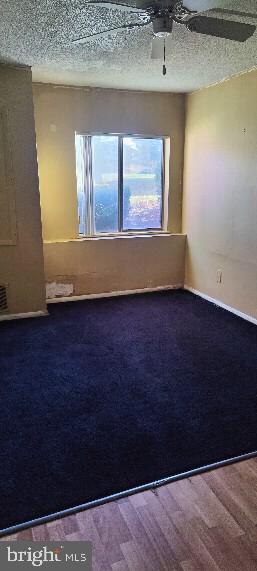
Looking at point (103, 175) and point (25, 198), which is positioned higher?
point (103, 175)

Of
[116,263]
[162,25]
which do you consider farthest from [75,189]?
[162,25]

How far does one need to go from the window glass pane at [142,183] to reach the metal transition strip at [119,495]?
3.47 metres

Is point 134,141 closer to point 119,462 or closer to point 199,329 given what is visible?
point 199,329

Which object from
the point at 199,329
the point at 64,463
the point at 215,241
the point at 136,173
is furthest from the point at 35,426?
the point at 136,173

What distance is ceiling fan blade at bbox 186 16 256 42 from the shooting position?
207 centimetres

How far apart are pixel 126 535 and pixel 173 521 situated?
220 mm

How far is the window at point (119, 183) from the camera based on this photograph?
4641mm

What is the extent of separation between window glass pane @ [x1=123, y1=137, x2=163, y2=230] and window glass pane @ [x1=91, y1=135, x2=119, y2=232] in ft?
0.45

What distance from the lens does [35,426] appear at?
7.73 ft

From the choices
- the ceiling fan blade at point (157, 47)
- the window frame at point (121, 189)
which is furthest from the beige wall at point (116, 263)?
the ceiling fan blade at point (157, 47)

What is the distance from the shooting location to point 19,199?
389cm

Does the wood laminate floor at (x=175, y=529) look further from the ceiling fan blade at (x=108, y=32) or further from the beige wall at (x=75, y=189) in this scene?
the beige wall at (x=75, y=189)

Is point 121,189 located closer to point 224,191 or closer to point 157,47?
point 224,191

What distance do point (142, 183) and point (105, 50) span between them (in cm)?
201
